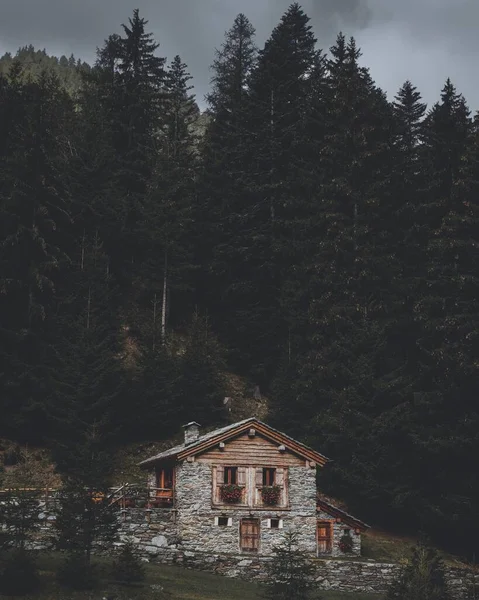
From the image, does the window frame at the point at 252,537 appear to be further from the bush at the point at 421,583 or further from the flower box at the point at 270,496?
the bush at the point at 421,583

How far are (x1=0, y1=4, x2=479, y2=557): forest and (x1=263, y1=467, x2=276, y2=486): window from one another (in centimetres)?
642

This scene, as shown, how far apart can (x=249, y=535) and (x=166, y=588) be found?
32.3 feet

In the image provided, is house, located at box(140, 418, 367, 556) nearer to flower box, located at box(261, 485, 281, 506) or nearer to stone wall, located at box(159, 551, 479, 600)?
flower box, located at box(261, 485, 281, 506)

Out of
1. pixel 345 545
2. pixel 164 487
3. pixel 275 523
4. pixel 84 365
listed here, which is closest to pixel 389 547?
pixel 345 545

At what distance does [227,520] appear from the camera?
3862 cm

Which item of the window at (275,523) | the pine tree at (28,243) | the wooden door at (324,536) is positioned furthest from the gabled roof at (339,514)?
the pine tree at (28,243)

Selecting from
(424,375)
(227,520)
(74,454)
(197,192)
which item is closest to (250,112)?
(197,192)

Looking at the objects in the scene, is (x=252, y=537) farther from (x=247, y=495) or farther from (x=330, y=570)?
(x=330, y=570)

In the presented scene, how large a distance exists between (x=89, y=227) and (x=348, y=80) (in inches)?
836

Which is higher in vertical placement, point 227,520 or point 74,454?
point 74,454

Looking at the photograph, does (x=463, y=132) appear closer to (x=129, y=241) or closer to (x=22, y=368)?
(x=129, y=241)

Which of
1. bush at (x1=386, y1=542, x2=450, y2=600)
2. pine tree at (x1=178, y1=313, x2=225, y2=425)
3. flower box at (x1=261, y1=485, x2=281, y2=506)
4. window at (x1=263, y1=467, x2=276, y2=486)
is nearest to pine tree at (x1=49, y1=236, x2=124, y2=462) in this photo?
pine tree at (x1=178, y1=313, x2=225, y2=425)

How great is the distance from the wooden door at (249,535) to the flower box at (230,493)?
110 cm

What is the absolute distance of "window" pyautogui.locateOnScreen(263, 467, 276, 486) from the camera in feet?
131
